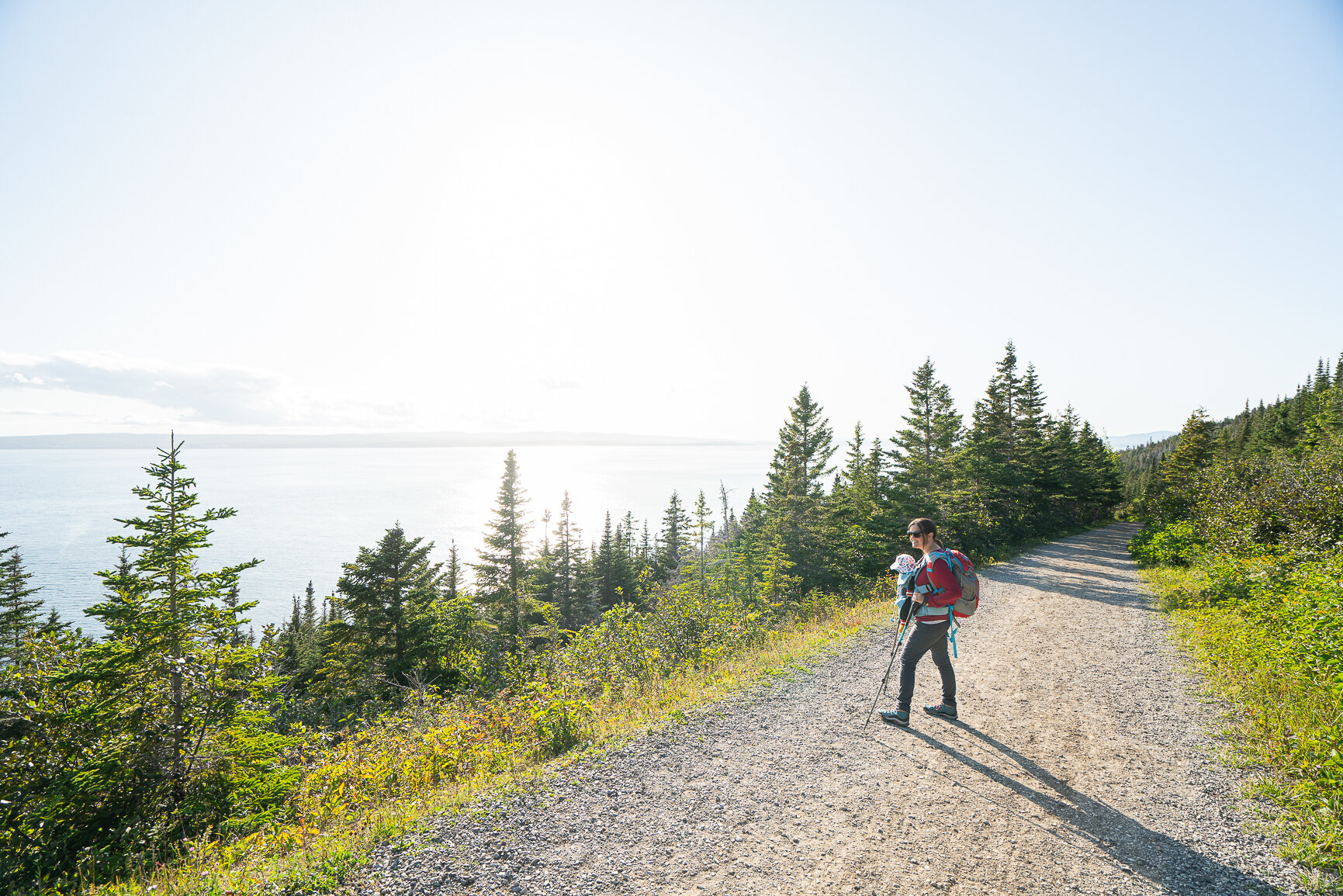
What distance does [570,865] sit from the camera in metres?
4.09

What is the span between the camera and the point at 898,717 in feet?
21.6

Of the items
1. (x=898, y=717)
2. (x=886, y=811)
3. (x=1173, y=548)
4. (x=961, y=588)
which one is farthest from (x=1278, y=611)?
(x=1173, y=548)

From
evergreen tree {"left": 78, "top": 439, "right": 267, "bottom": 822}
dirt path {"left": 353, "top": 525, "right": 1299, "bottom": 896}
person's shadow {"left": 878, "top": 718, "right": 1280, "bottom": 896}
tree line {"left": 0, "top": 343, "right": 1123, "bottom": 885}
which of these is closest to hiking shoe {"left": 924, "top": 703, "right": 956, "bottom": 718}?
dirt path {"left": 353, "top": 525, "right": 1299, "bottom": 896}

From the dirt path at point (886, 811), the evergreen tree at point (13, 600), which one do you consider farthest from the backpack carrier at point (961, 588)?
the evergreen tree at point (13, 600)

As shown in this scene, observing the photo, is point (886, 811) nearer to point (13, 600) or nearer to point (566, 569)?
point (566, 569)

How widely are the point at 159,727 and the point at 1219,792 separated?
1268cm

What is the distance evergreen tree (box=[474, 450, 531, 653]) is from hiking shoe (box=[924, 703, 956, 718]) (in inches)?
1214

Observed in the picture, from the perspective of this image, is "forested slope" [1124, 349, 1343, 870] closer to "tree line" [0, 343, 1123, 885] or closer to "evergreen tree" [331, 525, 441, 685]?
"tree line" [0, 343, 1123, 885]

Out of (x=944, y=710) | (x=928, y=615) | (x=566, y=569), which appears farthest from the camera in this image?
(x=566, y=569)

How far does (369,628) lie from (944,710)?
2293 centimetres

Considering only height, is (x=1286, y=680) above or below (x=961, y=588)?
below

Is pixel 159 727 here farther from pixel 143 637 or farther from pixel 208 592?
pixel 208 592

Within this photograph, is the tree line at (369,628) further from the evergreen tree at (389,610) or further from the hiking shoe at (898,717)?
the hiking shoe at (898,717)

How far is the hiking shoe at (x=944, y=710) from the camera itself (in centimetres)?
673
